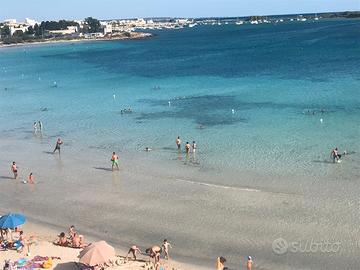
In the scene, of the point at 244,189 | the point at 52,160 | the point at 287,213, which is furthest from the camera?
the point at 52,160

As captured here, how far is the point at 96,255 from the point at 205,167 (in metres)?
12.9

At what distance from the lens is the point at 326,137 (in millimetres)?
32594

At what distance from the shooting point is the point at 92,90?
61344 mm

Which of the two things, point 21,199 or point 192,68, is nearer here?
point 21,199

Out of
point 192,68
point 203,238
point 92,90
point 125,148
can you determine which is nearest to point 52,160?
point 125,148

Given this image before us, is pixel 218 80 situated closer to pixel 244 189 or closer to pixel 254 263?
pixel 244 189

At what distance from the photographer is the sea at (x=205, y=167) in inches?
771

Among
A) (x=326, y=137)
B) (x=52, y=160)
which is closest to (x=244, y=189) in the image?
(x=326, y=137)

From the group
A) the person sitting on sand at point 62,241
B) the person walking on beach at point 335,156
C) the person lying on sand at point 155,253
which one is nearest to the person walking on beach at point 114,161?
→ the person sitting on sand at point 62,241

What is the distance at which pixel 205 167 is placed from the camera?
1110 inches

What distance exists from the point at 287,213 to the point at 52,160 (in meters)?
16.5

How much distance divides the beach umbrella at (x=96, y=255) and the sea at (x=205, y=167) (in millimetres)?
2999

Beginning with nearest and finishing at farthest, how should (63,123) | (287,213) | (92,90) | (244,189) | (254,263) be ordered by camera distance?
(254,263), (287,213), (244,189), (63,123), (92,90)

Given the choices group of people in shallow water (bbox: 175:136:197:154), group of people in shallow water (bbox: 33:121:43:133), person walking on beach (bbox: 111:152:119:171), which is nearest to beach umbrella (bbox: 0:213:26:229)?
person walking on beach (bbox: 111:152:119:171)
